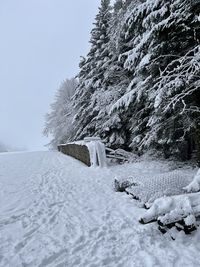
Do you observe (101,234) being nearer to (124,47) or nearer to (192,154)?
(192,154)

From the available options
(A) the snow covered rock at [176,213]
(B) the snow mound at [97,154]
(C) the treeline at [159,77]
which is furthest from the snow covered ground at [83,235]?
(B) the snow mound at [97,154]

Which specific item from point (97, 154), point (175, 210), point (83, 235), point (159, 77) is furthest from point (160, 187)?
point (97, 154)

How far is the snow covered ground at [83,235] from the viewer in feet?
8.82

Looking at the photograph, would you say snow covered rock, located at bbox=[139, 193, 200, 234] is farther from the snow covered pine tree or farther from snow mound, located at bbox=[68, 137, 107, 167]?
the snow covered pine tree

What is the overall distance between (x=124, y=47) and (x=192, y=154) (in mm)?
6334

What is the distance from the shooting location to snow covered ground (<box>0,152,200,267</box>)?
269 centimetres

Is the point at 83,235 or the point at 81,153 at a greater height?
the point at 81,153

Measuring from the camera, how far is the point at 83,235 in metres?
3.31

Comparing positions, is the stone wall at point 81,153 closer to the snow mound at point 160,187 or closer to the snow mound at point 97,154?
the snow mound at point 97,154

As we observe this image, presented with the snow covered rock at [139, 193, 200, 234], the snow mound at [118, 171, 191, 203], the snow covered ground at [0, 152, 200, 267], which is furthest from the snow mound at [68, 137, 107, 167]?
the snow covered rock at [139, 193, 200, 234]

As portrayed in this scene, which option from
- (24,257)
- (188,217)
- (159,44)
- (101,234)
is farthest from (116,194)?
(159,44)

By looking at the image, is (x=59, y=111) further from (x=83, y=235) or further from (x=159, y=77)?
(x=83, y=235)

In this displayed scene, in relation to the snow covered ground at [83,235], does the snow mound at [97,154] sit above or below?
above

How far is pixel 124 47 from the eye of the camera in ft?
38.4
